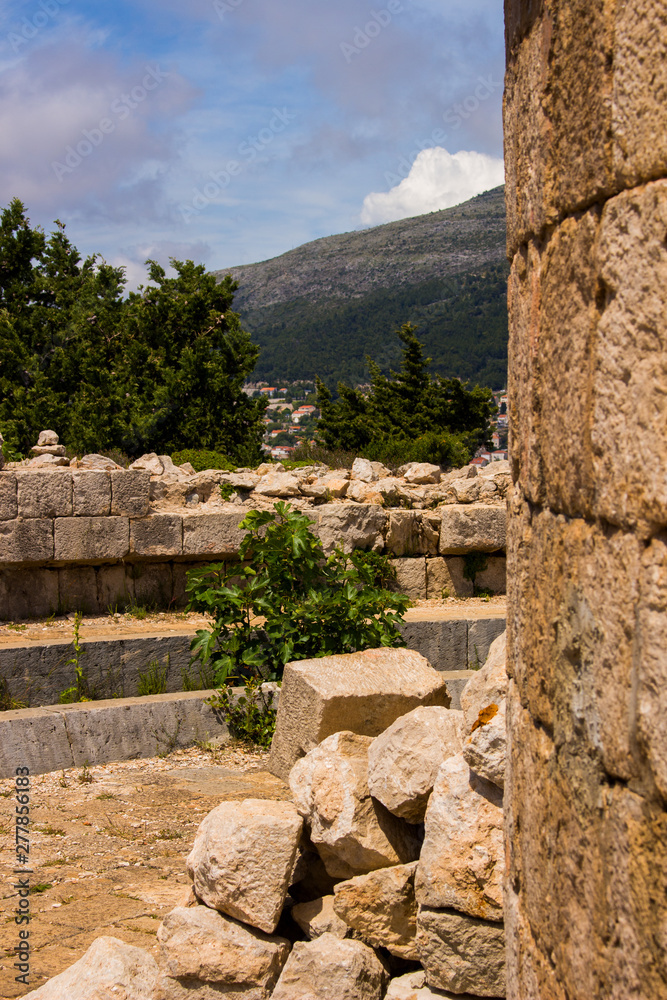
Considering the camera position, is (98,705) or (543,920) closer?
(543,920)

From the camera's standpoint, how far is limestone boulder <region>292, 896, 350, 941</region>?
3385mm

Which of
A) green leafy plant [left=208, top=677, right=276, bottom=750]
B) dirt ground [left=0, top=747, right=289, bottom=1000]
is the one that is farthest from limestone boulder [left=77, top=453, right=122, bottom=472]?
dirt ground [left=0, top=747, right=289, bottom=1000]

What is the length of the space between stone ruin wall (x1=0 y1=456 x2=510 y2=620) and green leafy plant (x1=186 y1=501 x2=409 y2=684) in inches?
118

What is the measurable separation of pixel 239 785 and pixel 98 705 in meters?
1.20

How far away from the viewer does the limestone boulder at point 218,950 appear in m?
3.18

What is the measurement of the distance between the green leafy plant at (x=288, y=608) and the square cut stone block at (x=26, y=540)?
310 cm

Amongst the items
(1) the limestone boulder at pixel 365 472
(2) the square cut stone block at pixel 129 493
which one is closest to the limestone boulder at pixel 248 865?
(2) the square cut stone block at pixel 129 493

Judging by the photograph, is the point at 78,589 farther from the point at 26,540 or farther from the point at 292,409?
the point at 292,409

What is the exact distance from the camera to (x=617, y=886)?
163 centimetres

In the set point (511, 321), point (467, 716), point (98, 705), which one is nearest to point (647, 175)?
point (511, 321)

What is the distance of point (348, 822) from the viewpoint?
3.47 m

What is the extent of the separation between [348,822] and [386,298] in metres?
95.7

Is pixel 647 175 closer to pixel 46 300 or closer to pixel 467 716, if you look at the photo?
pixel 467 716

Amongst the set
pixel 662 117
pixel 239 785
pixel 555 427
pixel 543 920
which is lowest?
pixel 239 785
